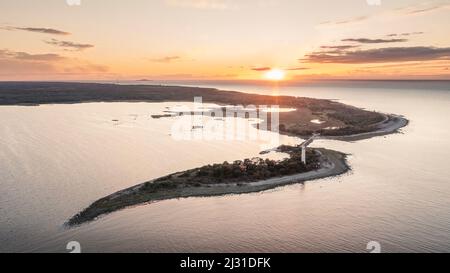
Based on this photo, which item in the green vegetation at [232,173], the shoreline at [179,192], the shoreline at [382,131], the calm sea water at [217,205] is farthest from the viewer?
the shoreline at [382,131]

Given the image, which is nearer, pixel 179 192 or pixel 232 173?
pixel 179 192

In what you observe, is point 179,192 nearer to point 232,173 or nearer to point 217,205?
point 217,205

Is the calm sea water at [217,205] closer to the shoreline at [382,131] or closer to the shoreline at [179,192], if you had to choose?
the shoreline at [179,192]

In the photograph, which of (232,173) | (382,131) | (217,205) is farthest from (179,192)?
(382,131)

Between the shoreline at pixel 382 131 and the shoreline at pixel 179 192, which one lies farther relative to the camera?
the shoreline at pixel 382 131

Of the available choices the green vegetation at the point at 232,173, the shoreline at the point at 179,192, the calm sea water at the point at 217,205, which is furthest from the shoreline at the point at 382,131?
the green vegetation at the point at 232,173

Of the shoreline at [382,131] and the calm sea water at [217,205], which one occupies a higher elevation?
the shoreline at [382,131]
